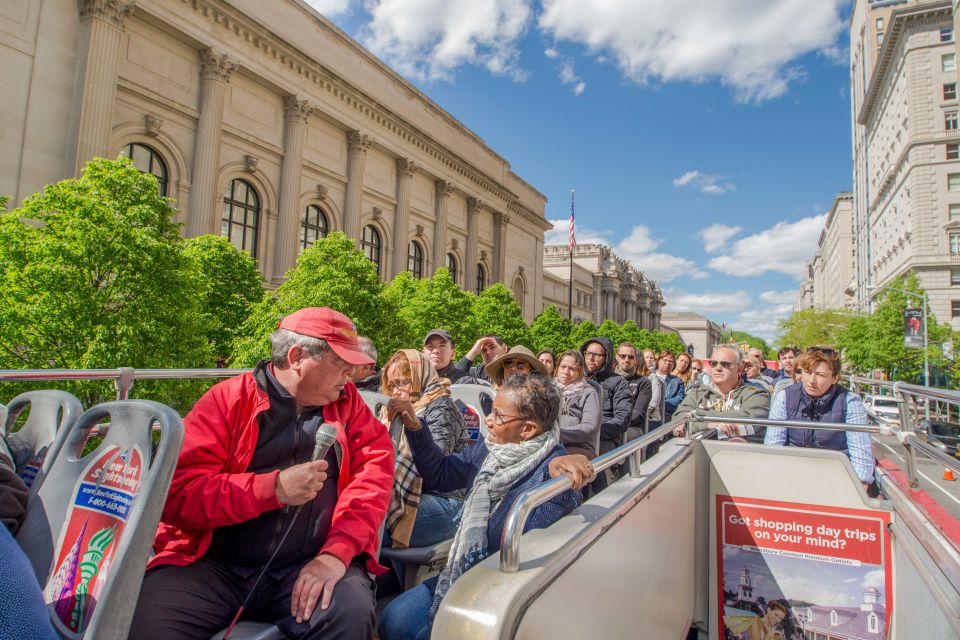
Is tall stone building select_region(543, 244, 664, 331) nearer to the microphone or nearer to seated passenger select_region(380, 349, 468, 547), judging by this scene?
seated passenger select_region(380, 349, 468, 547)

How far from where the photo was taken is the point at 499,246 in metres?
48.6

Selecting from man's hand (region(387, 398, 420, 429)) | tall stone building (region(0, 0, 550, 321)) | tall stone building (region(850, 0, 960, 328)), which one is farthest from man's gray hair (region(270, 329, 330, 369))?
Answer: tall stone building (region(850, 0, 960, 328))

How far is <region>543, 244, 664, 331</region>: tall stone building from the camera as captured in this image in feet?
227

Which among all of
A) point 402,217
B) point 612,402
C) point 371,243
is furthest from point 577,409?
point 402,217

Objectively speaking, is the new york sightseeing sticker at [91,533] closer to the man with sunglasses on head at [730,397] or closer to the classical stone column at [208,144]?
the man with sunglasses on head at [730,397]

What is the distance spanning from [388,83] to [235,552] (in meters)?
36.7

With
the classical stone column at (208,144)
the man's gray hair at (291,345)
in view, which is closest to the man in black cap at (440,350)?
the man's gray hair at (291,345)

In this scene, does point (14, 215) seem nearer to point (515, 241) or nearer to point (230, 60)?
point (230, 60)

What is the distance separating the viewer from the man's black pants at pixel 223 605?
212 cm

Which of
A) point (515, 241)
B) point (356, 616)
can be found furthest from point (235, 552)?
point (515, 241)

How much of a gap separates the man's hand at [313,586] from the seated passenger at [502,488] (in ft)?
1.18

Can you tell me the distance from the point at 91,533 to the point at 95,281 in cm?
1182

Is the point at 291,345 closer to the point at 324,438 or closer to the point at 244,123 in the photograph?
the point at 324,438

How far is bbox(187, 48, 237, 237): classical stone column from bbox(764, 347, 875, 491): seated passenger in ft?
74.4
